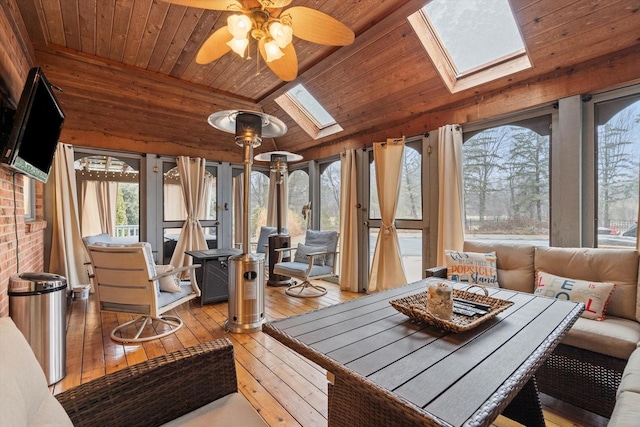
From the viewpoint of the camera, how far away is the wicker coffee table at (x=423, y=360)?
0.82m

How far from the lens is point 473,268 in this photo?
8.27 feet

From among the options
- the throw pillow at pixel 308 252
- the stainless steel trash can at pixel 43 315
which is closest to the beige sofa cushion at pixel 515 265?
the throw pillow at pixel 308 252

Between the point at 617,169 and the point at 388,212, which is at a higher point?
the point at 617,169

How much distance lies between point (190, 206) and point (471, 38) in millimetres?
4437

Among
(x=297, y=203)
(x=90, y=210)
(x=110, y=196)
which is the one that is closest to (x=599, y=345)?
(x=297, y=203)

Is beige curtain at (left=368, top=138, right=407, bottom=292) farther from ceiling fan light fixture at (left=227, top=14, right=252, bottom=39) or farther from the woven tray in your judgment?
ceiling fan light fixture at (left=227, top=14, right=252, bottom=39)

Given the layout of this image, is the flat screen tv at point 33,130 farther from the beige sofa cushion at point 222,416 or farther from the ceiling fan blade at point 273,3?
the beige sofa cushion at point 222,416

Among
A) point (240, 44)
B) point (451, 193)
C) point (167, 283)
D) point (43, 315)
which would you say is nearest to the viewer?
point (240, 44)

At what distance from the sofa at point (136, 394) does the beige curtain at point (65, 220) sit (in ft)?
12.8

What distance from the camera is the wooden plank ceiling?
2.26 meters

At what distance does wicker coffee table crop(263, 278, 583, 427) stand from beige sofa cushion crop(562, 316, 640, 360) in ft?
0.84

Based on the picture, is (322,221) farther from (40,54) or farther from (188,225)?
(40,54)

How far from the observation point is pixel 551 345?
116cm

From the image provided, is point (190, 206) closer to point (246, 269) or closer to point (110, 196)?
point (110, 196)
